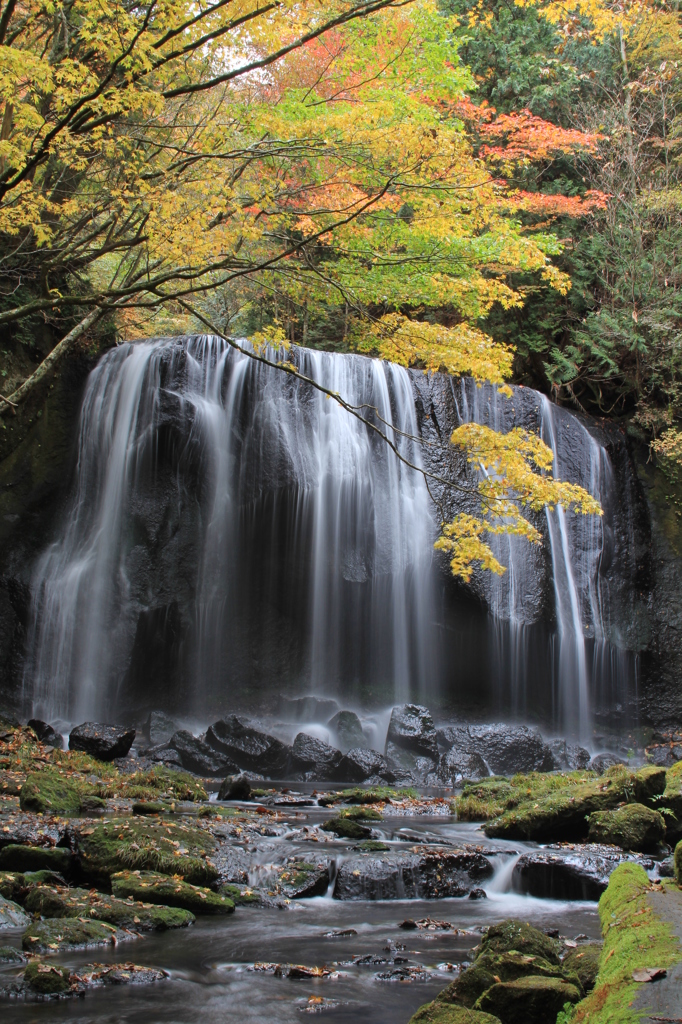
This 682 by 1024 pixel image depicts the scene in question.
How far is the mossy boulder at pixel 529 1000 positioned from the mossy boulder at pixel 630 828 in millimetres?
3929

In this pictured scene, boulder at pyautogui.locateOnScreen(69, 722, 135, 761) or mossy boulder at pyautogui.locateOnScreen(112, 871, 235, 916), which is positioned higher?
boulder at pyautogui.locateOnScreen(69, 722, 135, 761)

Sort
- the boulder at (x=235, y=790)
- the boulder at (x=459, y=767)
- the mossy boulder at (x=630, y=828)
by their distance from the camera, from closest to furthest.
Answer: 1. the mossy boulder at (x=630, y=828)
2. the boulder at (x=235, y=790)
3. the boulder at (x=459, y=767)

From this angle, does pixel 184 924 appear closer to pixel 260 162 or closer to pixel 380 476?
pixel 260 162

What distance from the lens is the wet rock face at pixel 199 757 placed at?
36.6 ft

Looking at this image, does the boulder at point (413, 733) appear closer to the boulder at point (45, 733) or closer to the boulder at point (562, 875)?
the boulder at point (45, 733)

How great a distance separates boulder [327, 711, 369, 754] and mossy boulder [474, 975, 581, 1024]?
32.0 feet

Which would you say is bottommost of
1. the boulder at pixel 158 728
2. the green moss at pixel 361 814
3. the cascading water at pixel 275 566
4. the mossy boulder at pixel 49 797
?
the green moss at pixel 361 814

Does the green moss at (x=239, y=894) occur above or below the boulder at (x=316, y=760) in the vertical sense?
below

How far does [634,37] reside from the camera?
19.2 metres

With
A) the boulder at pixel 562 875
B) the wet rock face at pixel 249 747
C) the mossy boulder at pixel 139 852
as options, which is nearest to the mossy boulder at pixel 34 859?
the mossy boulder at pixel 139 852

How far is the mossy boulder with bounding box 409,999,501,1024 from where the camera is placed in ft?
9.45

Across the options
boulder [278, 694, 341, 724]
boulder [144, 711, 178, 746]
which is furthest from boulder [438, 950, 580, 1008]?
boulder [278, 694, 341, 724]

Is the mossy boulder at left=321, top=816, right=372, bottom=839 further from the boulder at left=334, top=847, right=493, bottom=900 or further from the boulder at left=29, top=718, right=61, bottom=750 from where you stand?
the boulder at left=29, top=718, right=61, bottom=750

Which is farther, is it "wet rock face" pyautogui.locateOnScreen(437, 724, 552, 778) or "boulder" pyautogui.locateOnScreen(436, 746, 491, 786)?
"wet rock face" pyautogui.locateOnScreen(437, 724, 552, 778)
